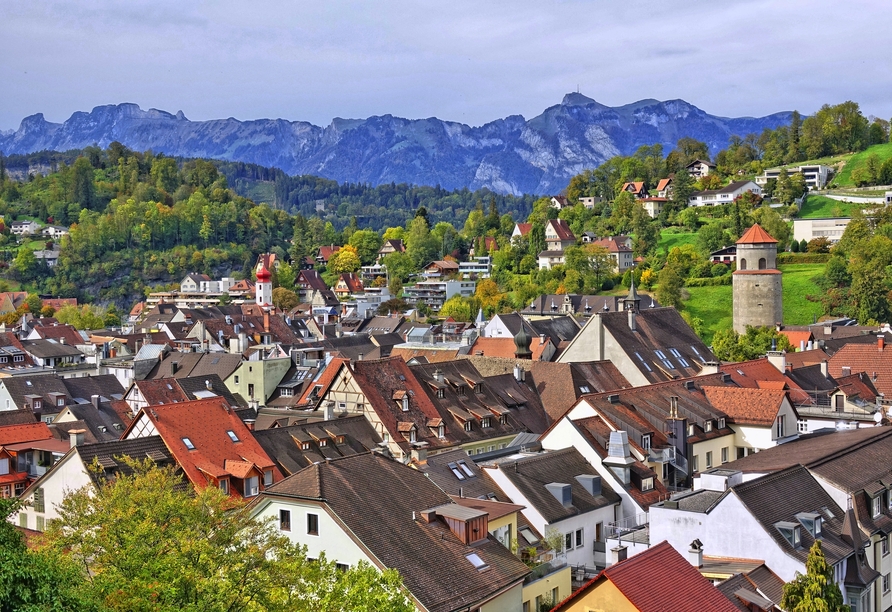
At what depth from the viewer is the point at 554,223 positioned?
155750 mm

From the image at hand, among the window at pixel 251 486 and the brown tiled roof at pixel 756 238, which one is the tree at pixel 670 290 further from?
the window at pixel 251 486

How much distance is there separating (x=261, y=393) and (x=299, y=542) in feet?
116

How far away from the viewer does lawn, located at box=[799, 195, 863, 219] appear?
440ft

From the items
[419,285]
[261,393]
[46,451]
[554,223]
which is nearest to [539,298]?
[554,223]

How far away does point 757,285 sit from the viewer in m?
94.5

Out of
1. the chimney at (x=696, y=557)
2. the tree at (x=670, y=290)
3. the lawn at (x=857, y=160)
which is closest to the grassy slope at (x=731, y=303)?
the tree at (x=670, y=290)

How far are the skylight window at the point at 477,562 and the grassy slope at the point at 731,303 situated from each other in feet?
254

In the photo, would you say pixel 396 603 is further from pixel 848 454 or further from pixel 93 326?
pixel 93 326

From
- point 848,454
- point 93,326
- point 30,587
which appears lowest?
point 93,326

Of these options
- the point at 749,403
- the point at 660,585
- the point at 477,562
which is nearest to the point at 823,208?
the point at 749,403

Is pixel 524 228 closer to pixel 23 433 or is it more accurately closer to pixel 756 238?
pixel 756 238

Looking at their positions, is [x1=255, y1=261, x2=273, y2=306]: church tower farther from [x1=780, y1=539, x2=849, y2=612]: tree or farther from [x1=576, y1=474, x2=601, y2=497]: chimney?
[x1=780, y1=539, x2=849, y2=612]: tree

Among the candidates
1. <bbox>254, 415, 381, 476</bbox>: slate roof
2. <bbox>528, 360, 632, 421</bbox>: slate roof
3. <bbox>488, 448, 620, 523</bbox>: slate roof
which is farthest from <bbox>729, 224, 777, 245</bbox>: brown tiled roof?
<bbox>488, 448, 620, 523</bbox>: slate roof

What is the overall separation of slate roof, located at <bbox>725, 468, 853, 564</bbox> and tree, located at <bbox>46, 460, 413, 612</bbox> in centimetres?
1084
